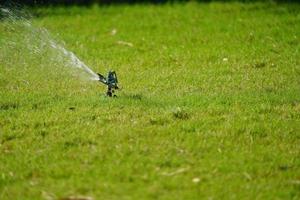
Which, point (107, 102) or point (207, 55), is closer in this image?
point (107, 102)

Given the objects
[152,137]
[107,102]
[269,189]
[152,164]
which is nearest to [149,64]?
[107,102]

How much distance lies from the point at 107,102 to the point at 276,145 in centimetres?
217

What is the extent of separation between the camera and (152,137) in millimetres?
6520

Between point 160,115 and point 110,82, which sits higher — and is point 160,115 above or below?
A: below

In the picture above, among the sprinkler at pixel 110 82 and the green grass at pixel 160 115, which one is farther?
the sprinkler at pixel 110 82

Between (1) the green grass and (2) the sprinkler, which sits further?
(2) the sprinkler

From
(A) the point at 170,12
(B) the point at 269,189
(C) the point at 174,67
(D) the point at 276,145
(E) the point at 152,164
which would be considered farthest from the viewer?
(A) the point at 170,12

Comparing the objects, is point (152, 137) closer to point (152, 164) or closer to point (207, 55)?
point (152, 164)

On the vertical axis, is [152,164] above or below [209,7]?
below

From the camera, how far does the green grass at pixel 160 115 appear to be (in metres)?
5.56

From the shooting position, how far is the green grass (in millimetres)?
5562

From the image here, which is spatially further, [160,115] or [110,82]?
[110,82]

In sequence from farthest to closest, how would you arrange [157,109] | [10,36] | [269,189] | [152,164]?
[10,36] → [157,109] → [152,164] → [269,189]

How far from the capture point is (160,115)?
7.13 meters
